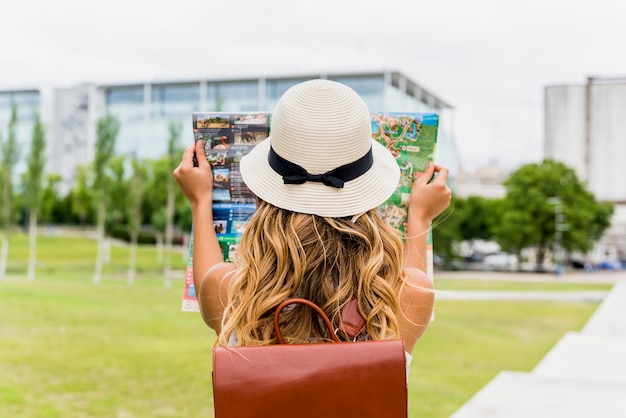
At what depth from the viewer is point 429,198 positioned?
5.85 feet

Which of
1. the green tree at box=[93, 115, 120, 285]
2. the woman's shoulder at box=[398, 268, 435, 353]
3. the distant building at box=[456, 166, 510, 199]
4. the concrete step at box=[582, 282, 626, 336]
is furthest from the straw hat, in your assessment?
the distant building at box=[456, 166, 510, 199]

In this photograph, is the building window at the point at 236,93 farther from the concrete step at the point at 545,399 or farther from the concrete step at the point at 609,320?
the concrete step at the point at 545,399

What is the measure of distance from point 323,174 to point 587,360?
859 cm

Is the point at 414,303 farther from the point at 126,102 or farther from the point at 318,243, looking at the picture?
the point at 126,102

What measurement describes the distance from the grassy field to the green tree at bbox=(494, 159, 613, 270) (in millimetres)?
25327

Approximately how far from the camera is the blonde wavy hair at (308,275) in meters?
1.44

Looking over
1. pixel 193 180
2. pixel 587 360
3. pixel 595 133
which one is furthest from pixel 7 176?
pixel 595 133

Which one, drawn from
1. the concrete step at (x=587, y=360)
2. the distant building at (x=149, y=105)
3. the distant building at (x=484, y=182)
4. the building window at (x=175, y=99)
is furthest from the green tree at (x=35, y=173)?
the distant building at (x=484, y=182)

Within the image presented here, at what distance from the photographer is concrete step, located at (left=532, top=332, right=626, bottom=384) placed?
26.5 feet

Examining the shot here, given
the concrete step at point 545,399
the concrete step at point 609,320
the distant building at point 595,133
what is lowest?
the concrete step at point 609,320

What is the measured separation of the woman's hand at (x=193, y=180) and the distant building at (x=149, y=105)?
149ft

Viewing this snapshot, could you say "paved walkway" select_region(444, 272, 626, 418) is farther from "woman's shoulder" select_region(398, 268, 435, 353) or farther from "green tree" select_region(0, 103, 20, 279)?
"green tree" select_region(0, 103, 20, 279)

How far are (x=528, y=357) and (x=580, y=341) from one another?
3.70ft

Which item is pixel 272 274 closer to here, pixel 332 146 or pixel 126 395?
pixel 332 146
